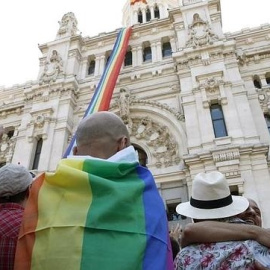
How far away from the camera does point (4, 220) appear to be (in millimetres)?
2363

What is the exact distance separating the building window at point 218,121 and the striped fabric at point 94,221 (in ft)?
35.3

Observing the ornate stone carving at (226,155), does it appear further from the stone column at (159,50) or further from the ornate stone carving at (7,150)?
the ornate stone carving at (7,150)

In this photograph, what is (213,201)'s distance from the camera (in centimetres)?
261

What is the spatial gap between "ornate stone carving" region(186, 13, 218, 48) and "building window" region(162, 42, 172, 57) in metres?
1.91

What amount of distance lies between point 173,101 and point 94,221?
13.2 m

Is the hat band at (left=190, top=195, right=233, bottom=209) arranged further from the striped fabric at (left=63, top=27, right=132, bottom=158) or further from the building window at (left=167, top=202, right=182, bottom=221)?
the building window at (left=167, top=202, right=182, bottom=221)

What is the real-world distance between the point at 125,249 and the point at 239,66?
48.9 ft

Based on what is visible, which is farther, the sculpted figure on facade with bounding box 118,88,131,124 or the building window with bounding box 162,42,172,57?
the building window with bounding box 162,42,172,57

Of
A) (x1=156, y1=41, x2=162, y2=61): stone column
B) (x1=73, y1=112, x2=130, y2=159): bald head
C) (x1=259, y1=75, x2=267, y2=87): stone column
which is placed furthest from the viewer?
(x1=156, y1=41, x2=162, y2=61): stone column

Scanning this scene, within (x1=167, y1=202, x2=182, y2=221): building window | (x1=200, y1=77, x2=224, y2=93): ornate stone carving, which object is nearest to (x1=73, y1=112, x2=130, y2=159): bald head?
(x1=167, y1=202, x2=182, y2=221): building window

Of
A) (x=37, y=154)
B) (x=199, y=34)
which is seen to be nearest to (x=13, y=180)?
(x=37, y=154)

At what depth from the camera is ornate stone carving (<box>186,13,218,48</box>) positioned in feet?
50.0

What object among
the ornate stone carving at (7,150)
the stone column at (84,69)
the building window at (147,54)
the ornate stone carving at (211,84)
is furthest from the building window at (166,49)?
the ornate stone carving at (7,150)

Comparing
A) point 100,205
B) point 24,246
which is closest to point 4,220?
point 24,246
